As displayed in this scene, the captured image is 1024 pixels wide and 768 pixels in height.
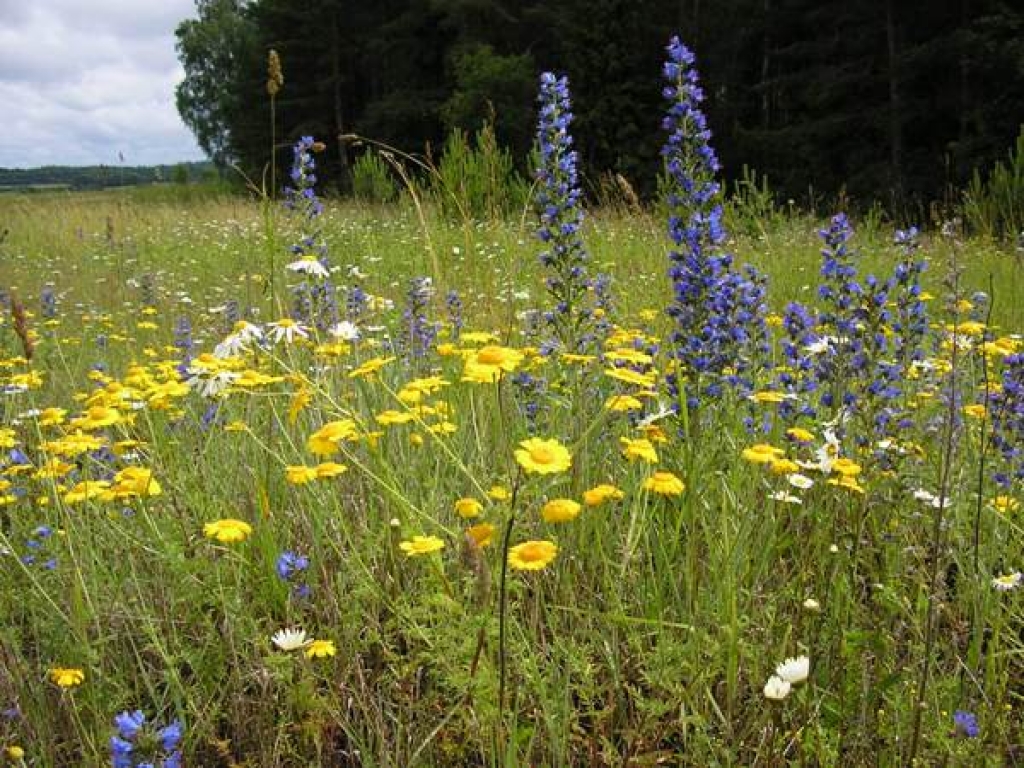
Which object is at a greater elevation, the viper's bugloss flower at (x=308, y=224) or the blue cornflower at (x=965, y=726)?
the viper's bugloss flower at (x=308, y=224)

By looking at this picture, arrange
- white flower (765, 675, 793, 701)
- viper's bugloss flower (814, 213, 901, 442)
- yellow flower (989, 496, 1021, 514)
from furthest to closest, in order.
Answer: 1. viper's bugloss flower (814, 213, 901, 442)
2. yellow flower (989, 496, 1021, 514)
3. white flower (765, 675, 793, 701)

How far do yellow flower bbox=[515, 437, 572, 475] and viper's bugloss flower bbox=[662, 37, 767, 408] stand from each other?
1.11 metres

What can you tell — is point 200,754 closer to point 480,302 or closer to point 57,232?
point 480,302

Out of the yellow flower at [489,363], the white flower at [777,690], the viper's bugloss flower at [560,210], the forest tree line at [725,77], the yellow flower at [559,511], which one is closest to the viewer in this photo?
the white flower at [777,690]

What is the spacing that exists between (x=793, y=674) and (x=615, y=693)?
58cm

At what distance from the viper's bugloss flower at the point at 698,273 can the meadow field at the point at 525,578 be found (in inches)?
5.2

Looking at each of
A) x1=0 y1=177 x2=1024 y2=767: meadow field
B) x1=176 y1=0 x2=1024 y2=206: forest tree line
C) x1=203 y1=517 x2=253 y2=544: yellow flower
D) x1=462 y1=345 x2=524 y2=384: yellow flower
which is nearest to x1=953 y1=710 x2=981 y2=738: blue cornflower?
x1=0 y1=177 x2=1024 y2=767: meadow field

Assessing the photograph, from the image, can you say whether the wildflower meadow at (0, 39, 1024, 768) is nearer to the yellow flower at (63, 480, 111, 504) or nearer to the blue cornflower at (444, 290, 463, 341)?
the yellow flower at (63, 480, 111, 504)

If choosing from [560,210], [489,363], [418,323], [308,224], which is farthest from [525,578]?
[308,224]

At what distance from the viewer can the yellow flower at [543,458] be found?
1.15 meters

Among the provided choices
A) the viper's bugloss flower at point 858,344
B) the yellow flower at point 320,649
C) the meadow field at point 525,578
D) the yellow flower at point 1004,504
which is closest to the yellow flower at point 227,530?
the meadow field at point 525,578

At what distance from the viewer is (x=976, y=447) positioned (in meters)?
2.52

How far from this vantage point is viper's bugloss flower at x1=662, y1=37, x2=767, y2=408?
2301 mm

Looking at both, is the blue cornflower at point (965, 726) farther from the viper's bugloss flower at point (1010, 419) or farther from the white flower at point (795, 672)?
the viper's bugloss flower at point (1010, 419)
